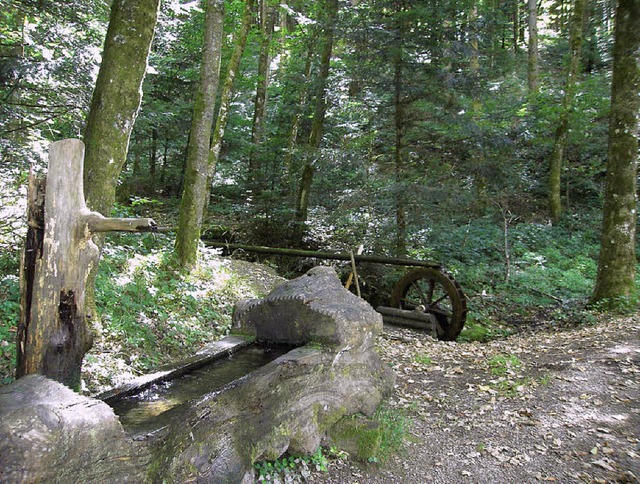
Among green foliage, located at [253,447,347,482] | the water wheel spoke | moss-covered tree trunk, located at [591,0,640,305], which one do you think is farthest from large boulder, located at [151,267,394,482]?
moss-covered tree trunk, located at [591,0,640,305]

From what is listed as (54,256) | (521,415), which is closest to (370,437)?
(521,415)

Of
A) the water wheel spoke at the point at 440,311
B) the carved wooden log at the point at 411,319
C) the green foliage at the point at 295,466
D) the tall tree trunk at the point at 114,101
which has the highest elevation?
the tall tree trunk at the point at 114,101

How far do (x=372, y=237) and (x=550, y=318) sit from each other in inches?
180

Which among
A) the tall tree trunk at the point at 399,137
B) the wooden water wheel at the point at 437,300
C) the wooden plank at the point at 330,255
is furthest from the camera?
the tall tree trunk at the point at 399,137

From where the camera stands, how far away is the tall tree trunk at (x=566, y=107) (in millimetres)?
13375

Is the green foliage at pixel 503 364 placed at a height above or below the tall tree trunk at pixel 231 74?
below

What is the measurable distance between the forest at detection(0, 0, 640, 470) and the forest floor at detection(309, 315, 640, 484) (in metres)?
2.56

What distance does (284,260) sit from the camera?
11.7m

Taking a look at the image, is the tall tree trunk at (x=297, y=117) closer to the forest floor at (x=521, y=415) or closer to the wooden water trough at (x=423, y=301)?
the wooden water trough at (x=423, y=301)

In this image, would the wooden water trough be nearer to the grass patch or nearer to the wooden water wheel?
the wooden water wheel

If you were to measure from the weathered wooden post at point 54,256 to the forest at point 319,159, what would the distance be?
0.25 metres

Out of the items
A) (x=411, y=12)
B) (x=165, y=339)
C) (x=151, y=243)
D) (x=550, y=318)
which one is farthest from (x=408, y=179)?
(x=165, y=339)

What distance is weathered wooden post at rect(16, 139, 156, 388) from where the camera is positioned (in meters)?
3.03

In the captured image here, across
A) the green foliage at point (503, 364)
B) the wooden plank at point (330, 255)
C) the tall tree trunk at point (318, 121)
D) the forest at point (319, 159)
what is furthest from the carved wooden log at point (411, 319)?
the tall tree trunk at point (318, 121)
